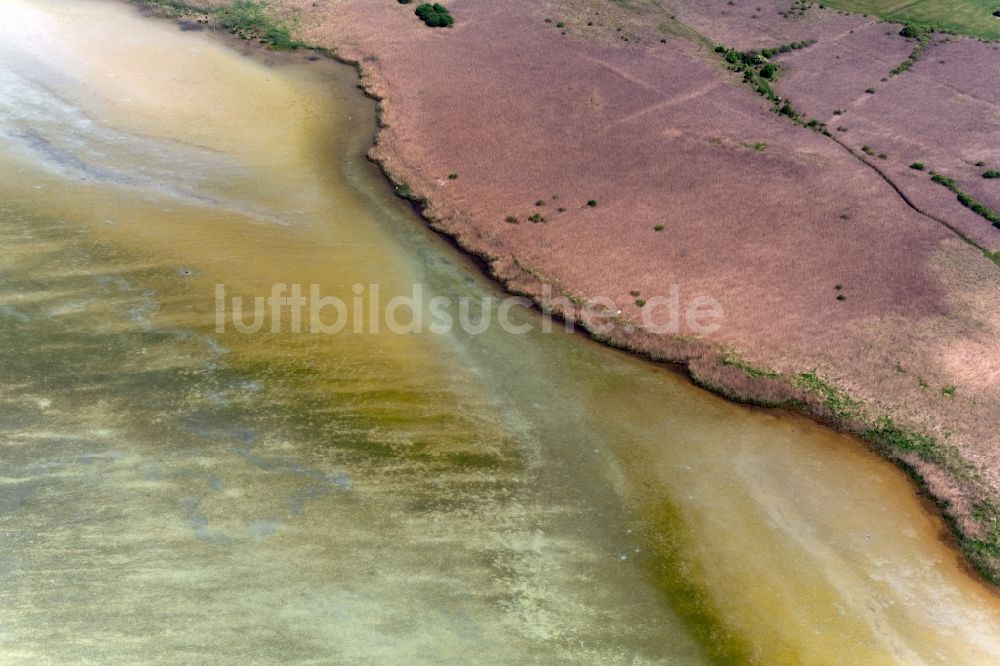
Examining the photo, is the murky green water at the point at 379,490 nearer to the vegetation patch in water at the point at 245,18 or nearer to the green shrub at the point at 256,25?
the green shrub at the point at 256,25

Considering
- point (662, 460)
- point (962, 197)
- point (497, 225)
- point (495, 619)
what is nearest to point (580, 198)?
point (497, 225)

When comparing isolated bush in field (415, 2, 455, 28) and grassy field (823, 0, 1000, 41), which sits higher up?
grassy field (823, 0, 1000, 41)

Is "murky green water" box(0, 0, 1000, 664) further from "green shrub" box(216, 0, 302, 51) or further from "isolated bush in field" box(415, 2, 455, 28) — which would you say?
"isolated bush in field" box(415, 2, 455, 28)

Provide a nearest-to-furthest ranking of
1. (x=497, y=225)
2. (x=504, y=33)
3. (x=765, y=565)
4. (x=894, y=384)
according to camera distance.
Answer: (x=765, y=565) < (x=894, y=384) < (x=497, y=225) < (x=504, y=33)

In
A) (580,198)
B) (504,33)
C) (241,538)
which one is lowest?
(241,538)

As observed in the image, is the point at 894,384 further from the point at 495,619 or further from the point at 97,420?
the point at 97,420

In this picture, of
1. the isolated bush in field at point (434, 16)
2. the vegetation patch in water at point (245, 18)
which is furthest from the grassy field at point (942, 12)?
the vegetation patch in water at point (245, 18)

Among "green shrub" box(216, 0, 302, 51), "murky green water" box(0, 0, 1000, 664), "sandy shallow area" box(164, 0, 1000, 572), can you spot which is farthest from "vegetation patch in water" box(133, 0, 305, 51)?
"murky green water" box(0, 0, 1000, 664)
